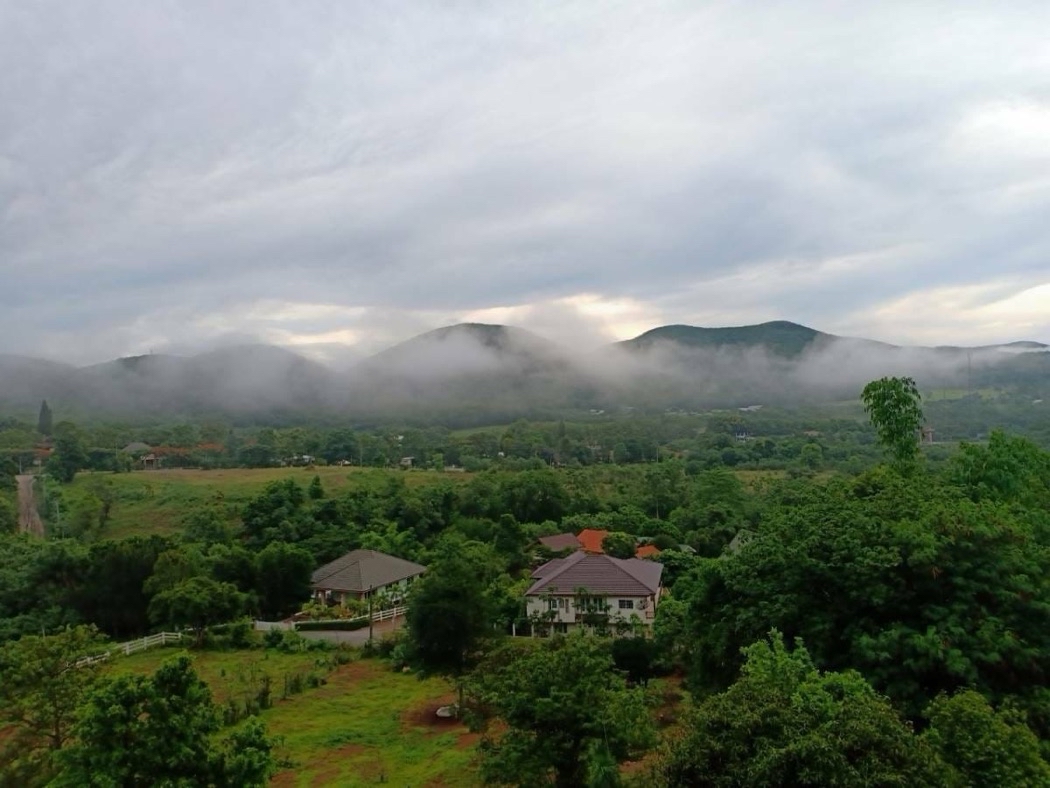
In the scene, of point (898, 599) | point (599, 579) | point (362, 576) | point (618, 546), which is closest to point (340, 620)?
point (362, 576)

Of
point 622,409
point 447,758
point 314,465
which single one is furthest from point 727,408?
point 447,758

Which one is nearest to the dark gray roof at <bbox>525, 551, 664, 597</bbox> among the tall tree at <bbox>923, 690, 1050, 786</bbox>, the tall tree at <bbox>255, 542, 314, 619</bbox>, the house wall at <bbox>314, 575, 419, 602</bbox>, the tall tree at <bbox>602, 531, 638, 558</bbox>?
the house wall at <bbox>314, 575, 419, 602</bbox>

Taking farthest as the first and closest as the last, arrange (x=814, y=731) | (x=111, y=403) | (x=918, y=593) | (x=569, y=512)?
1. (x=111, y=403)
2. (x=569, y=512)
3. (x=918, y=593)
4. (x=814, y=731)

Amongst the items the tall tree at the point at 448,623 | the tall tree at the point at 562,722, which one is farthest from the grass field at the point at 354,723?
the tall tree at the point at 562,722

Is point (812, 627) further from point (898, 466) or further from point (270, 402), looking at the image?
point (270, 402)

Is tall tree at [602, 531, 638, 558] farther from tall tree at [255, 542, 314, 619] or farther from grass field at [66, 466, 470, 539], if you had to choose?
grass field at [66, 466, 470, 539]

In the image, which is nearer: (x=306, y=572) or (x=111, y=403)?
(x=306, y=572)
